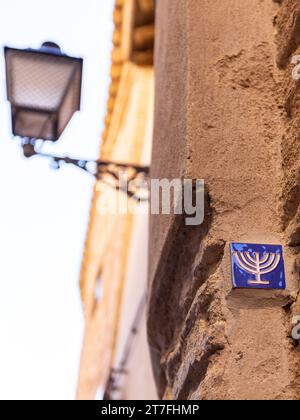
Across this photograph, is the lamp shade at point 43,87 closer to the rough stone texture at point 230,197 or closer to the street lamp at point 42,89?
the street lamp at point 42,89

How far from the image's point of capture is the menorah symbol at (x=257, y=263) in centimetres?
195

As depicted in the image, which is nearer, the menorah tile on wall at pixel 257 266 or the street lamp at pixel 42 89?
the menorah tile on wall at pixel 257 266

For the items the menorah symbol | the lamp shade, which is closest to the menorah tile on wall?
the menorah symbol

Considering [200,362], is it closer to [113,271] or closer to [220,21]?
[220,21]


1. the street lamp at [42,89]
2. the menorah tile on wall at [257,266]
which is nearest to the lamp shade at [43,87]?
the street lamp at [42,89]

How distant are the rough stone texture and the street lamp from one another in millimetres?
1081

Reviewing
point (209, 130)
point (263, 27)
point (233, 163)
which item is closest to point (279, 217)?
point (233, 163)

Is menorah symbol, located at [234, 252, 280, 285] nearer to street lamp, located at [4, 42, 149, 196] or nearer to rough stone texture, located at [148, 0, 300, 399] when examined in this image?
rough stone texture, located at [148, 0, 300, 399]

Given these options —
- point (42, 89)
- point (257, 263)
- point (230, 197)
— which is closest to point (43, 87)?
point (42, 89)

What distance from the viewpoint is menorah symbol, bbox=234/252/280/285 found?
76.9 inches

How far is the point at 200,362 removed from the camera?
203 centimetres

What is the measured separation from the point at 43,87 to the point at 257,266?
2.12 meters

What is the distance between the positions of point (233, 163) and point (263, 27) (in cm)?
56

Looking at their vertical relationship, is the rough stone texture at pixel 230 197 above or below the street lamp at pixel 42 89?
below
